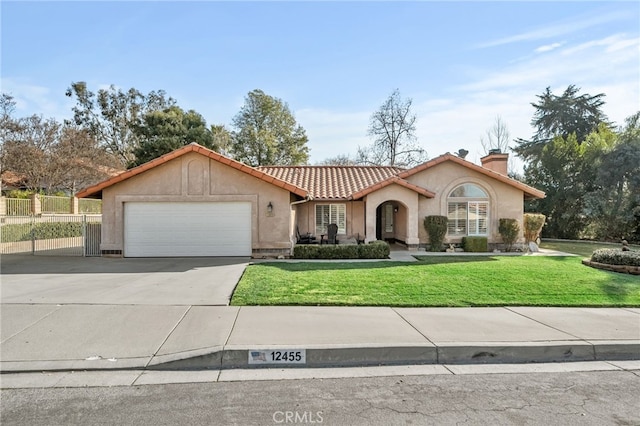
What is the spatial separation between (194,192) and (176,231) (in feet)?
5.54

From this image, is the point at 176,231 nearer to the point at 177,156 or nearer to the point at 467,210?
the point at 177,156

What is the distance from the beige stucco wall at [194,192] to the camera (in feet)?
47.8

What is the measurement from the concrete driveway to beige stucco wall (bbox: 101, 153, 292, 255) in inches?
52.9

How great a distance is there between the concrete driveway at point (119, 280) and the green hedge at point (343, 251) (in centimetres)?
230

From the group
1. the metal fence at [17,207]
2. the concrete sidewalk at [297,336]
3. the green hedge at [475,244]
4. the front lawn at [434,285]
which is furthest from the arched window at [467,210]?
the metal fence at [17,207]

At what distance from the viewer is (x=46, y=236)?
1748 cm

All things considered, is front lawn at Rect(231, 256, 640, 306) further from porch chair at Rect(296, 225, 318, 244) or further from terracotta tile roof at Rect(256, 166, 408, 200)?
terracotta tile roof at Rect(256, 166, 408, 200)

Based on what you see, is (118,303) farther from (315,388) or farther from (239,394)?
(315,388)

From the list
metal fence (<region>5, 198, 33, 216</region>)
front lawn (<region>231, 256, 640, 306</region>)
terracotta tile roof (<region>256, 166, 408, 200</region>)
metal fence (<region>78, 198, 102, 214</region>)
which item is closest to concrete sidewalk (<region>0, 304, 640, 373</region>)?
front lawn (<region>231, 256, 640, 306</region>)

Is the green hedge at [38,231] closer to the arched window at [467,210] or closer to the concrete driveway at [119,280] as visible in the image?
the concrete driveway at [119,280]

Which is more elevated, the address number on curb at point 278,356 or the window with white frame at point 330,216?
the window with white frame at point 330,216

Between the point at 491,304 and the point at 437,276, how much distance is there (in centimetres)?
263

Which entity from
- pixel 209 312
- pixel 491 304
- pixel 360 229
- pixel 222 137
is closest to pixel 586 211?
pixel 360 229

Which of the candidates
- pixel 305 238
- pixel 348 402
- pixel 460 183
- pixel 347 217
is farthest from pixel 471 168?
pixel 348 402
